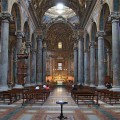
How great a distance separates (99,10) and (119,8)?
218 inches

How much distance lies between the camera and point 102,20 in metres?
24.3

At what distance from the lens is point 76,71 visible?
137 ft

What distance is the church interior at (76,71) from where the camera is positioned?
37.1 ft

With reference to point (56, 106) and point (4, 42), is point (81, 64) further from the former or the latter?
point (56, 106)

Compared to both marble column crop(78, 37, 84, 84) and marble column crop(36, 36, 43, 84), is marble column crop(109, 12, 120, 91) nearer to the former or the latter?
marble column crop(78, 37, 84, 84)

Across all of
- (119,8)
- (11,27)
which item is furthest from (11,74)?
(119,8)

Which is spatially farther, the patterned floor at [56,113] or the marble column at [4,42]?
the marble column at [4,42]

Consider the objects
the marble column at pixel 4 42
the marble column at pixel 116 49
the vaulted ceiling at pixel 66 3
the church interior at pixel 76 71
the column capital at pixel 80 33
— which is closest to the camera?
the church interior at pixel 76 71

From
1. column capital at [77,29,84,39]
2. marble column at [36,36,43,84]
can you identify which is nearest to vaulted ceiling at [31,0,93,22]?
column capital at [77,29,84,39]

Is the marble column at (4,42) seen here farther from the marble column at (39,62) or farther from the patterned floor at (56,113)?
the marble column at (39,62)

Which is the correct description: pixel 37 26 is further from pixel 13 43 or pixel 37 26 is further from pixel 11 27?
pixel 11 27

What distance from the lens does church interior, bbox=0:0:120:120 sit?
1130cm

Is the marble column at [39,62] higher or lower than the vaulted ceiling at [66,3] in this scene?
lower

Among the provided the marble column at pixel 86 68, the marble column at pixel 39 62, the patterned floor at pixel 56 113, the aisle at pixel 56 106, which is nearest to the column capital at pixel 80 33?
the marble column at pixel 86 68
